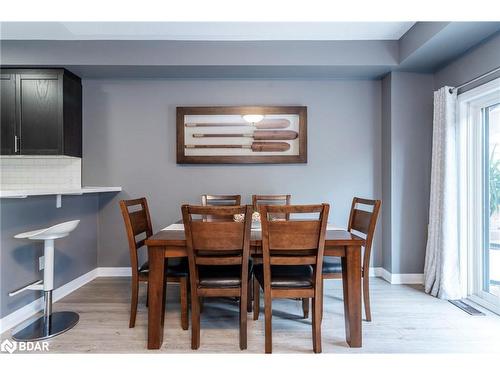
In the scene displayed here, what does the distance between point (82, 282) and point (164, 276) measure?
171 cm

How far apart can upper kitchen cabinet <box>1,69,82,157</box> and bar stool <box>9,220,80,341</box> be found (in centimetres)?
116

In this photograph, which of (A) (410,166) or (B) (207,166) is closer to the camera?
(A) (410,166)

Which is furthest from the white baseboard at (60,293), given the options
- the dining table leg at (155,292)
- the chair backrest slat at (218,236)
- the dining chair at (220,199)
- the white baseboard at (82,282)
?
the chair backrest slat at (218,236)

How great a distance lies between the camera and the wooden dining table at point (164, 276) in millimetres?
1713

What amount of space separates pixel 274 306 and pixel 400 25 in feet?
9.00

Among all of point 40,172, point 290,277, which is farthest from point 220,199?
point 40,172

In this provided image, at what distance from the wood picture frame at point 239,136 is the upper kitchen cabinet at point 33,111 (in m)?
1.17

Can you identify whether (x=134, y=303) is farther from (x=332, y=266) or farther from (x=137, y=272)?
(x=332, y=266)

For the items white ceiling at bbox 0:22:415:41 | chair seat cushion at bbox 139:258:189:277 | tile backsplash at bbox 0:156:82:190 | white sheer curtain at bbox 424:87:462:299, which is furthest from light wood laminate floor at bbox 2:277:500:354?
white ceiling at bbox 0:22:415:41

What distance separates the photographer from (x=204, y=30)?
2578 mm

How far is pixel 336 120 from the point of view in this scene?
315 centimetres

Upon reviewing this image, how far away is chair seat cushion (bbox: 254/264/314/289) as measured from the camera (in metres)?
1.66

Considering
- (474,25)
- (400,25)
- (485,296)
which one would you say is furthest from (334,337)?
(400,25)

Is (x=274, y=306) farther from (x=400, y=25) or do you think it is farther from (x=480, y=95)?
(x=400, y=25)
